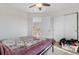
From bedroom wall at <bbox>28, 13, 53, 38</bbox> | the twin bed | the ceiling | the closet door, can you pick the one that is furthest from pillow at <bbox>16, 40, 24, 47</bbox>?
the closet door

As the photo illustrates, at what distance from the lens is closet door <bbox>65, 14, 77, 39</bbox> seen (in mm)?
1278

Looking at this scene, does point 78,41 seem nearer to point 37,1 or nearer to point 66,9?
point 66,9

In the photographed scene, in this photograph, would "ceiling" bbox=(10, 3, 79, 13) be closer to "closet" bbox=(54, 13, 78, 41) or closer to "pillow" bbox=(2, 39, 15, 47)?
"closet" bbox=(54, 13, 78, 41)

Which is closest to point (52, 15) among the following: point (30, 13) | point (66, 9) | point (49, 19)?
point (49, 19)

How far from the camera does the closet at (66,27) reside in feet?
4.21

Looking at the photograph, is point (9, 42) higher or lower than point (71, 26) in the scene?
lower

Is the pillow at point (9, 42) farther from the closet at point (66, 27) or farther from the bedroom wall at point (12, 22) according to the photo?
the closet at point (66, 27)

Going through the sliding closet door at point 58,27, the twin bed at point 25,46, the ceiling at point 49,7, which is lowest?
the twin bed at point 25,46

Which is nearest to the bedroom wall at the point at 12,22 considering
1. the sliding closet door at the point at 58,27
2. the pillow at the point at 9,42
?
the pillow at the point at 9,42

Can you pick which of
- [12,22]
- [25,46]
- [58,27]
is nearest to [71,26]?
[58,27]

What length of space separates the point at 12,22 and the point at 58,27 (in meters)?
0.64

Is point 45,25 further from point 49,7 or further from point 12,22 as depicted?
point 12,22

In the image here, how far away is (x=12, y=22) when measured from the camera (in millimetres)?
1351

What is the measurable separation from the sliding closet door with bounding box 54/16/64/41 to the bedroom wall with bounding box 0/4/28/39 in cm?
41
